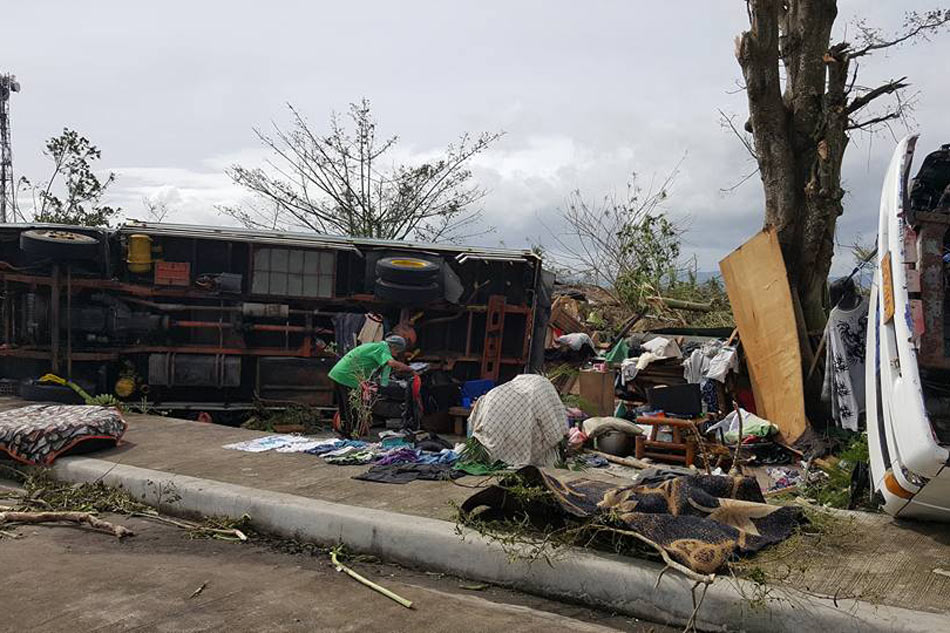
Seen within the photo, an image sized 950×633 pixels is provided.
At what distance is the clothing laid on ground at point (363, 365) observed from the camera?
1013 cm

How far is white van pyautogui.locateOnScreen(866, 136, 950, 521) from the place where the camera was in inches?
178

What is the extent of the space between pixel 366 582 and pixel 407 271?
7722 mm

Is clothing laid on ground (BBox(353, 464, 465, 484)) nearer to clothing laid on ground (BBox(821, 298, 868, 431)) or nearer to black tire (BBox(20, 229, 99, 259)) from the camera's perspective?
clothing laid on ground (BBox(821, 298, 868, 431))

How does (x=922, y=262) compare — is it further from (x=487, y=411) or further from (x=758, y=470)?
(x=758, y=470)

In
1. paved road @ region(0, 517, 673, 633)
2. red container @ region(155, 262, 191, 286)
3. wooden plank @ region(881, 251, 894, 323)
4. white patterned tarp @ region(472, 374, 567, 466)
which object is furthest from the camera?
red container @ region(155, 262, 191, 286)

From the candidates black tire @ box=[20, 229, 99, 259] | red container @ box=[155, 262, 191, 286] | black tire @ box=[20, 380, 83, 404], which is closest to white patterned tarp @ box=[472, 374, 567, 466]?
red container @ box=[155, 262, 191, 286]

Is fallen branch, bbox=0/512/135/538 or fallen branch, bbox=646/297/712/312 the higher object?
fallen branch, bbox=646/297/712/312

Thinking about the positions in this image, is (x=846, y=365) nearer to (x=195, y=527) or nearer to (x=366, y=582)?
(x=366, y=582)

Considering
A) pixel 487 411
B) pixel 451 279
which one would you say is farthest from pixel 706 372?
pixel 487 411

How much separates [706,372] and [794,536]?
6.41m

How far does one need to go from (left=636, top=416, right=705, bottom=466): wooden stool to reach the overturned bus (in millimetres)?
3753

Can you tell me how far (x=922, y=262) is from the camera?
547 centimetres

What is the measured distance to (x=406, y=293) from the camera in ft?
39.6

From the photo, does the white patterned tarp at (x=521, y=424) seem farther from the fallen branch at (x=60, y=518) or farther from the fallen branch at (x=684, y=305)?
the fallen branch at (x=684, y=305)
